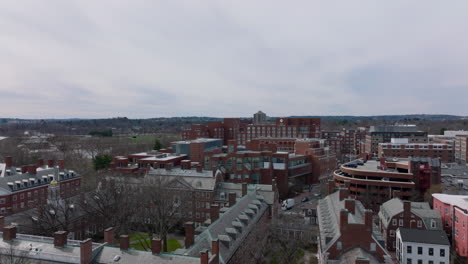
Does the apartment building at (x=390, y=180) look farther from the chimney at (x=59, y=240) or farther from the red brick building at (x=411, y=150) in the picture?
the chimney at (x=59, y=240)

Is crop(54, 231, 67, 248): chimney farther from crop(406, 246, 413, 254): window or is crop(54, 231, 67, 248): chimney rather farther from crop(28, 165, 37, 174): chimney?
crop(28, 165, 37, 174): chimney

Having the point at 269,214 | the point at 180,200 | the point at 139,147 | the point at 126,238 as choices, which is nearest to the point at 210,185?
the point at 180,200

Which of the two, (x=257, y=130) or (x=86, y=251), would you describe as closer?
(x=86, y=251)

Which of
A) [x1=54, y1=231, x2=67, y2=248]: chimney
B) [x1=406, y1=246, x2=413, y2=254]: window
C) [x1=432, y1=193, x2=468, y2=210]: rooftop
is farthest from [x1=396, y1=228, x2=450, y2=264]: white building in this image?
[x1=54, y1=231, x2=67, y2=248]: chimney

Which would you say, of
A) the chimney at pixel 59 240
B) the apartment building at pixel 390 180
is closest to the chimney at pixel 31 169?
Answer: the chimney at pixel 59 240

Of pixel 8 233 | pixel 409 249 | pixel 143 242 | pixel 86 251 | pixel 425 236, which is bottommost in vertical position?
pixel 143 242

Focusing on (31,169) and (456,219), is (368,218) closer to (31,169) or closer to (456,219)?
(456,219)

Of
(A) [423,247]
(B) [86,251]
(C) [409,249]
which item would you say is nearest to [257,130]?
(C) [409,249]
